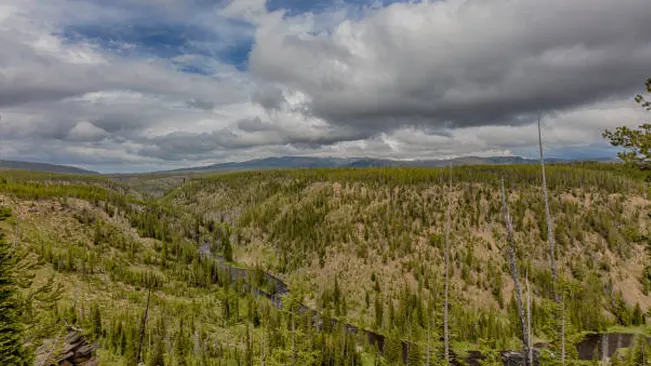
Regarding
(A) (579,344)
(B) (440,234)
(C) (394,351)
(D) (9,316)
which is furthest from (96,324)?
(B) (440,234)

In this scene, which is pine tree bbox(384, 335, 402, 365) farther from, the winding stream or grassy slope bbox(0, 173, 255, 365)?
grassy slope bbox(0, 173, 255, 365)

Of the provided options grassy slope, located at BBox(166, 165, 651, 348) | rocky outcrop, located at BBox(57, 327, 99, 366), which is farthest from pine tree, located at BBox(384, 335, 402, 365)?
rocky outcrop, located at BBox(57, 327, 99, 366)

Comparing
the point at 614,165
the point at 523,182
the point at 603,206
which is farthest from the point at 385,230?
the point at 614,165

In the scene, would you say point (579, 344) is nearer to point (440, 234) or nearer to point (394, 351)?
point (440, 234)

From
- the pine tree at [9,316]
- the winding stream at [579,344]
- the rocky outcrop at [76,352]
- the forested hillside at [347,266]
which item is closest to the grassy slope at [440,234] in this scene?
the forested hillside at [347,266]

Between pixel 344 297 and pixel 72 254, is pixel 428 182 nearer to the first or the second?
pixel 344 297
